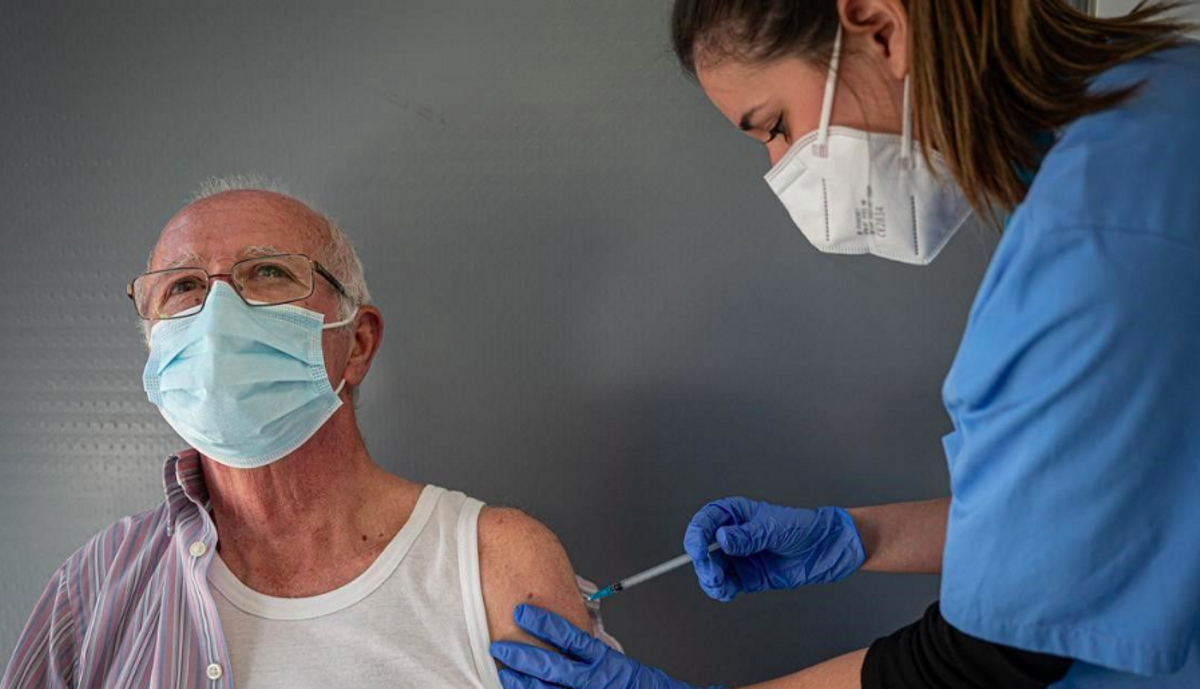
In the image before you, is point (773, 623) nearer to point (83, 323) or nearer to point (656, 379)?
point (656, 379)

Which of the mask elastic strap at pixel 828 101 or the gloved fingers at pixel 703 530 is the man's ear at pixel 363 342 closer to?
the gloved fingers at pixel 703 530

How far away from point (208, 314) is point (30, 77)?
84cm

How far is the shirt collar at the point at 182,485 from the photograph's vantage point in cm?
144

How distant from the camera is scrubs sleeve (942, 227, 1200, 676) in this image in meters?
0.84

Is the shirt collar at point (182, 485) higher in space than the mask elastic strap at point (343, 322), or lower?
lower

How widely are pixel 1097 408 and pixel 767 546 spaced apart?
2.15 ft

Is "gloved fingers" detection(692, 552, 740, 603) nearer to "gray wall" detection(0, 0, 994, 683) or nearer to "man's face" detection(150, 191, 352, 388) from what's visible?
"gray wall" detection(0, 0, 994, 683)

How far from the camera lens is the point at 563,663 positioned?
1286 millimetres

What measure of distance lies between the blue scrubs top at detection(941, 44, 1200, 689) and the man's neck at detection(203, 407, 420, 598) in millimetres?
827

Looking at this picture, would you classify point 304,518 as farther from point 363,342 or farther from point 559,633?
point 559,633

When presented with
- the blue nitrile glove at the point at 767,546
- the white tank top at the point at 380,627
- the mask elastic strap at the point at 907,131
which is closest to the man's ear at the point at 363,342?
the white tank top at the point at 380,627

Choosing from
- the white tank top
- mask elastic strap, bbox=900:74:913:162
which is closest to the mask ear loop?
the white tank top

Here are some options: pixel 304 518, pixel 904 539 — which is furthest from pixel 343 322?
pixel 904 539

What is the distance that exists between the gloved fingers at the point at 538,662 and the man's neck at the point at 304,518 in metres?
0.24
